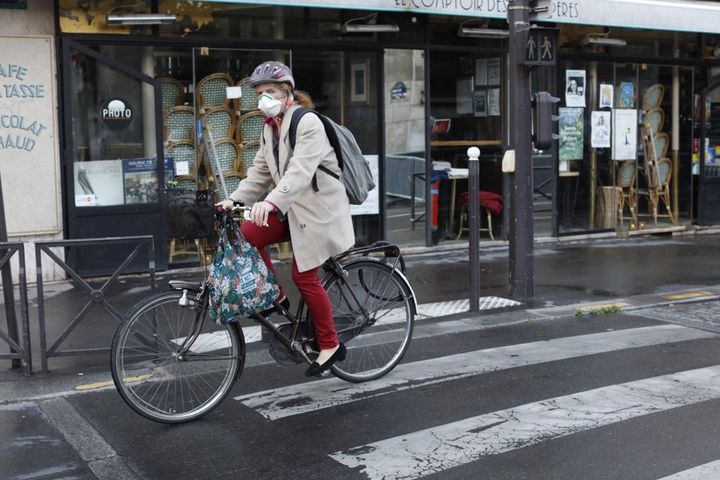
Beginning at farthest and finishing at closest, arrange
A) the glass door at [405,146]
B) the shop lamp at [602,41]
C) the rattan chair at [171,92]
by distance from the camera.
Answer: the shop lamp at [602,41] < the glass door at [405,146] < the rattan chair at [171,92]

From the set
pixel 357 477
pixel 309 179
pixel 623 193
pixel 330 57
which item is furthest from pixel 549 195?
pixel 357 477

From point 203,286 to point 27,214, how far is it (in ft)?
17.9

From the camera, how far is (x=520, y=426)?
526 cm

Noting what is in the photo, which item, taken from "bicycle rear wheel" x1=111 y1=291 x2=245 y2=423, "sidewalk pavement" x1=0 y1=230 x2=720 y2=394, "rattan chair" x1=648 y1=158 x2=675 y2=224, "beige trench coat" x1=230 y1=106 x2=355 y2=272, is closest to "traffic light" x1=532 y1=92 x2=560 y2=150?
"sidewalk pavement" x1=0 y1=230 x2=720 y2=394

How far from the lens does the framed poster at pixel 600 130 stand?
13828mm

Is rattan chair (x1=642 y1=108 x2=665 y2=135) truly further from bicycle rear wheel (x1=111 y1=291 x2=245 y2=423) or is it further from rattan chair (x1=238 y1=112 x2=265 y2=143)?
bicycle rear wheel (x1=111 y1=291 x2=245 y2=423)

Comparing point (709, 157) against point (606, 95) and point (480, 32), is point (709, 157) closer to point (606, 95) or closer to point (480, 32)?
point (606, 95)

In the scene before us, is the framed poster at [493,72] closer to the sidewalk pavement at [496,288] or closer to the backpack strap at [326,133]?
the sidewalk pavement at [496,288]

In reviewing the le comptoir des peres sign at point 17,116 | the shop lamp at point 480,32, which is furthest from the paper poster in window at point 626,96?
the le comptoir des peres sign at point 17,116

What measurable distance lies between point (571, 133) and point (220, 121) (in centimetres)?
530

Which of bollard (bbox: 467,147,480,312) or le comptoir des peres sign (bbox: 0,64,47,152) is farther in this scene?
le comptoir des peres sign (bbox: 0,64,47,152)

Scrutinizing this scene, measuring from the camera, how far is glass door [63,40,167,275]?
10.2 meters

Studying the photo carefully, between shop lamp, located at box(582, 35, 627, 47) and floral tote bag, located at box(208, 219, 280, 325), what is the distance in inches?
370

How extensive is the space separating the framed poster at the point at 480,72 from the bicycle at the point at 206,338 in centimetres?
723
